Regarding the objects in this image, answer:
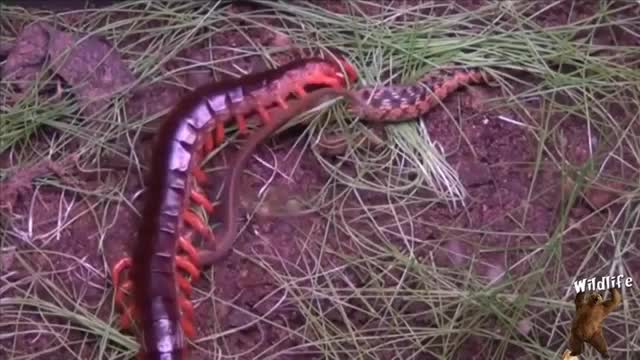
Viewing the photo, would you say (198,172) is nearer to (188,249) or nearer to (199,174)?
(199,174)

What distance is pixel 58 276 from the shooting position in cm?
224

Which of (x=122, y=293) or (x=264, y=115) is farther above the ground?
(x=264, y=115)

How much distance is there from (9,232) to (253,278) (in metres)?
0.56

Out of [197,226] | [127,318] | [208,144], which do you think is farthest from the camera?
[208,144]

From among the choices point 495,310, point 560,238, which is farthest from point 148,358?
point 560,238

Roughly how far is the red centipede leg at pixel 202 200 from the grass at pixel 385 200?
16 centimetres

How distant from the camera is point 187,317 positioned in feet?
6.94

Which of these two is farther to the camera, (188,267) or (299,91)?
(299,91)

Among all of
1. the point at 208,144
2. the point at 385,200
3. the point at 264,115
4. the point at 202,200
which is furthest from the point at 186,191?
the point at 385,200

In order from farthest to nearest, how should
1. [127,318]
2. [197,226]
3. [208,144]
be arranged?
1. [208,144]
2. [197,226]
3. [127,318]

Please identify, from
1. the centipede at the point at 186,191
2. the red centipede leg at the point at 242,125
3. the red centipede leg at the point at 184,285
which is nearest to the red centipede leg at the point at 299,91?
the centipede at the point at 186,191

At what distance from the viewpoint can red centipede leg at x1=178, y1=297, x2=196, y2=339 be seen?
6.84ft

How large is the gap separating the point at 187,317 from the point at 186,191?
0.93 ft

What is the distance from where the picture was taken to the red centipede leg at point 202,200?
2.27 m
